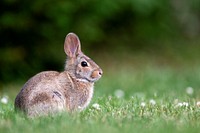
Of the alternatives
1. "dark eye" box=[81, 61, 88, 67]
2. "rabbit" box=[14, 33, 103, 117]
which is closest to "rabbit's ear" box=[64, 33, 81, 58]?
"rabbit" box=[14, 33, 103, 117]

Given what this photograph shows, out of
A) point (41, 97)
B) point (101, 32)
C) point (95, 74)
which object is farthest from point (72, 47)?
point (101, 32)

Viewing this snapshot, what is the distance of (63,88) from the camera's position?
25.2ft

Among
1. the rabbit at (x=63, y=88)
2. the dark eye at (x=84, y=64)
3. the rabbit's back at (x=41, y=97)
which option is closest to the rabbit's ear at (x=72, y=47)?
the rabbit at (x=63, y=88)

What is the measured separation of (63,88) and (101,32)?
31.9ft

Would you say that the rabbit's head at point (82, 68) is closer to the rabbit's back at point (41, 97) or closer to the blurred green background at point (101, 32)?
the rabbit's back at point (41, 97)

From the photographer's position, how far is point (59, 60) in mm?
16297

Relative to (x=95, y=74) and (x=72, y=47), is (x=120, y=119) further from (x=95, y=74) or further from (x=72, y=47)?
(x=72, y=47)

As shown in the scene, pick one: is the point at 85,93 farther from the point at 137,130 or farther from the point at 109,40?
the point at 109,40

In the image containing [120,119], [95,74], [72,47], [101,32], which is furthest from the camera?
[101,32]

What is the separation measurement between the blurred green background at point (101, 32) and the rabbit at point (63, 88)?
733 cm

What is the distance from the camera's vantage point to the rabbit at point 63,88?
23.7 ft

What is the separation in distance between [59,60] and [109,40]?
2.57 m

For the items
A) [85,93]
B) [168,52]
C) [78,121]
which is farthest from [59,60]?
[78,121]

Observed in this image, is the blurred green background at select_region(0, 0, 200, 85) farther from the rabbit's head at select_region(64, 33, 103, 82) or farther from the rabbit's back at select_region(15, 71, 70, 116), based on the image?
the rabbit's back at select_region(15, 71, 70, 116)
